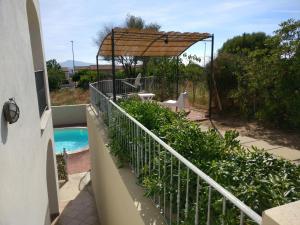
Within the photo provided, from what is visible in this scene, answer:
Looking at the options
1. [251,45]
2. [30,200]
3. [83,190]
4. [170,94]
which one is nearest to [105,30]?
[251,45]

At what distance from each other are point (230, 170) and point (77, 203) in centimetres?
825

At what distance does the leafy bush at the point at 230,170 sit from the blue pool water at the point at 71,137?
14290 mm

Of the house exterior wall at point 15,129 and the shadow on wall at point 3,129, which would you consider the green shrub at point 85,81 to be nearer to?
the house exterior wall at point 15,129

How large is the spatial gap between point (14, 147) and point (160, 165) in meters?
1.71

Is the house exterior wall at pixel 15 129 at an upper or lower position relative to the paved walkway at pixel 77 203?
upper

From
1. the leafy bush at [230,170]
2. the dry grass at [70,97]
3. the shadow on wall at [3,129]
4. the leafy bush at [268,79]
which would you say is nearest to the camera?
the leafy bush at [230,170]

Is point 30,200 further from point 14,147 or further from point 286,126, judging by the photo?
point 286,126

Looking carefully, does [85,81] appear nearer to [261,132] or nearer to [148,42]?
[148,42]

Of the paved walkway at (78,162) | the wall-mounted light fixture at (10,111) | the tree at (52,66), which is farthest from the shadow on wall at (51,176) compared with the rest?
the tree at (52,66)

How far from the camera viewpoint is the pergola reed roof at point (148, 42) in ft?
25.9

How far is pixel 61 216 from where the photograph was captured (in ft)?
28.3

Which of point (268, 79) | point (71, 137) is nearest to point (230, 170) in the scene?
point (268, 79)

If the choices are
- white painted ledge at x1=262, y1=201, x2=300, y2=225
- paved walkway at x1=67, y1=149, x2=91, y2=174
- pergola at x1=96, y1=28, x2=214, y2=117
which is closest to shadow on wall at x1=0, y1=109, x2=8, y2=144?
white painted ledge at x1=262, y1=201, x2=300, y2=225

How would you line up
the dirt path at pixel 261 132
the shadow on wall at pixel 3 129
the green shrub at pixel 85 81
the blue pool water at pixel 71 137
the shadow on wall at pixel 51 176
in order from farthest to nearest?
the green shrub at pixel 85 81 → the blue pool water at pixel 71 137 → the shadow on wall at pixel 51 176 → the dirt path at pixel 261 132 → the shadow on wall at pixel 3 129
